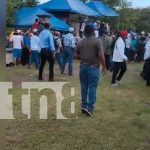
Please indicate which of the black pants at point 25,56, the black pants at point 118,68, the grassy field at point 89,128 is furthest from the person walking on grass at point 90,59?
the black pants at point 25,56

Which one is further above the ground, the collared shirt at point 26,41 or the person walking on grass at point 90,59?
the person walking on grass at point 90,59

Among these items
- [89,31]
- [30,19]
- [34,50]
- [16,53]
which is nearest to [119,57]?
[89,31]

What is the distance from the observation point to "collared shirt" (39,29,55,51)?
12484 millimetres

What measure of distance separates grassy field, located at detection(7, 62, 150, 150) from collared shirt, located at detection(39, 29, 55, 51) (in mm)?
2150

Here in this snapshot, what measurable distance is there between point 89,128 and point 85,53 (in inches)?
59.7

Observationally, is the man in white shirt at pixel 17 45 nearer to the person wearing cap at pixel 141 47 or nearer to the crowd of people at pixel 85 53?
the crowd of people at pixel 85 53

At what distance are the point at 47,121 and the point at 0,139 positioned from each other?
5.20m

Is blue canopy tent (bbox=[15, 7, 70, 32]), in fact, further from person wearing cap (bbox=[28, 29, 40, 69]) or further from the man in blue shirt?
the man in blue shirt

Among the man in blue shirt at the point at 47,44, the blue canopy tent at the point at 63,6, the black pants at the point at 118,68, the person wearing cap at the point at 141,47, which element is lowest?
the person wearing cap at the point at 141,47

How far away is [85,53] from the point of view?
26.7 feet

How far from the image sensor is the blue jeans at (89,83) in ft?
26.6

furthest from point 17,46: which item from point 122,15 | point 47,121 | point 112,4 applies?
point 122,15

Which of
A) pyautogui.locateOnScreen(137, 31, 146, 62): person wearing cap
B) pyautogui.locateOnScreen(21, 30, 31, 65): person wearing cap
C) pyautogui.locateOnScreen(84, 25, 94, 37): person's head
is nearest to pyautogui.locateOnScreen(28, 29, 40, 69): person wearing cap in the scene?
pyautogui.locateOnScreen(21, 30, 31, 65): person wearing cap

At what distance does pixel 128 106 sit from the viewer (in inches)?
384
